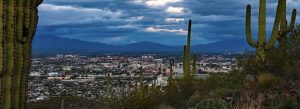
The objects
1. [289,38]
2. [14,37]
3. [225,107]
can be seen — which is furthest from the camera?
[289,38]

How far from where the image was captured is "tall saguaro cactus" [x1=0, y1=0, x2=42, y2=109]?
24.0 feet

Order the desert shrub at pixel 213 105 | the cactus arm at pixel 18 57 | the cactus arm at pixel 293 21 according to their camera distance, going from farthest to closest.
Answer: the cactus arm at pixel 293 21 < the desert shrub at pixel 213 105 < the cactus arm at pixel 18 57

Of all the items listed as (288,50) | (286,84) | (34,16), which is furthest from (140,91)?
(34,16)

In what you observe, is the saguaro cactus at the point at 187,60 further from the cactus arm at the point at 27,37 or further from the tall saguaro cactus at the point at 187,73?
the cactus arm at the point at 27,37

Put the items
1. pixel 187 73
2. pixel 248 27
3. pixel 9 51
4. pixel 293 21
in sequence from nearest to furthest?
pixel 9 51 → pixel 248 27 → pixel 187 73 → pixel 293 21

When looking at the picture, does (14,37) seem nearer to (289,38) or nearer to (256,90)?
(256,90)

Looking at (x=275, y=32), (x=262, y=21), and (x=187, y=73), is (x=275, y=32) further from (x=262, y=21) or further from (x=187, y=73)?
(x=187, y=73)

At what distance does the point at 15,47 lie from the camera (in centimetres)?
745

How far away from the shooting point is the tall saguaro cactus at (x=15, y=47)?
7.30m

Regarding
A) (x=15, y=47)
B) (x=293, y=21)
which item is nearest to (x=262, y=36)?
(x=293, y=21)

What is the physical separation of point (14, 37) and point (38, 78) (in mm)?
33024

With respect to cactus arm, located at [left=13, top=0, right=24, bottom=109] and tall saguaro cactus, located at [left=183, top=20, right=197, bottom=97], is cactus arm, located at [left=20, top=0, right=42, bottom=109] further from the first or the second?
tall saguaro cactus, located at [left=183, top=20, right=197, bottom=97]

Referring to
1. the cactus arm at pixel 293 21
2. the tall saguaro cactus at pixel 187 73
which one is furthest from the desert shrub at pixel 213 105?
the cactus arm at pixel 293 21

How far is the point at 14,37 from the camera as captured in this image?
7422 mm
